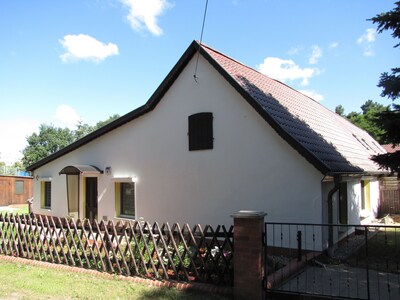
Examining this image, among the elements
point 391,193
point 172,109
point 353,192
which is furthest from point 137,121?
point 391,193

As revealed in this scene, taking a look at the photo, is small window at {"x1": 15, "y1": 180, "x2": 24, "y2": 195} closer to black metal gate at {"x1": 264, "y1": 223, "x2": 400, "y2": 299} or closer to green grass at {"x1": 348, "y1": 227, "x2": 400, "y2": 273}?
black metal gate at {"x1": 264, "y1": 223, "x2": 400, "y2": 299}

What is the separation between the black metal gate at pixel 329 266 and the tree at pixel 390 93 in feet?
5.22

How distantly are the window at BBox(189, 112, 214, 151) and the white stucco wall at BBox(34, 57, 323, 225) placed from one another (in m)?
0.18

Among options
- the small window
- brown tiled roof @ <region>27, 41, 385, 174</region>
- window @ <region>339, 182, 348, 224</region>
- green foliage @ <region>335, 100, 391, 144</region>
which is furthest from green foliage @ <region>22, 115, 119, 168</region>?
window @ <region>339, 182, 348, 224</region>

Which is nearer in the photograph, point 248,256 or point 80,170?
point 248,256

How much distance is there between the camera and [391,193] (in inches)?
735

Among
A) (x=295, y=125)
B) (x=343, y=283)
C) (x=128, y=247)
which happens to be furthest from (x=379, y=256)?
(x=128, y=247)

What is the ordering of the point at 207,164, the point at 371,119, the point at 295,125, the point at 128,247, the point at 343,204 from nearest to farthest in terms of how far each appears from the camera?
the point at 128,247 → the point at 371,119 → the point at 295,125 → the point at 207,164 → the point at 343,204

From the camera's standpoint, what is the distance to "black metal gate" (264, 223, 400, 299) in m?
5.85

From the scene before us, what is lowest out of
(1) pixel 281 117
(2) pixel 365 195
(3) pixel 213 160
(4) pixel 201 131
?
(2) pixel 365 195

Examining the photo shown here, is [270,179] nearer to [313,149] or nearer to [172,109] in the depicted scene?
[313,149]

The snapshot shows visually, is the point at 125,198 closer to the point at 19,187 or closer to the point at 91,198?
the point at 91,198

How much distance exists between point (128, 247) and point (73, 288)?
1.26 meters

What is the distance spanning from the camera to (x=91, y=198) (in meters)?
14.8
